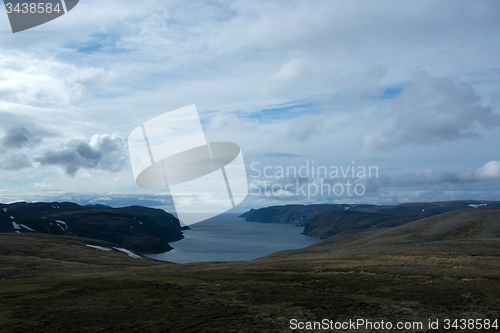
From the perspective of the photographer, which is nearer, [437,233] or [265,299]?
[265,299]

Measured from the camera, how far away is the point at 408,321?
57.0 feet

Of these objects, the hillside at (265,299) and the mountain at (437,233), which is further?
the mountain at (437,233)

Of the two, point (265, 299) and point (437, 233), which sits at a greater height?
point (265, 299)

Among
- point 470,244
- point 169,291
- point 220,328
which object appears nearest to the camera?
point 220,328

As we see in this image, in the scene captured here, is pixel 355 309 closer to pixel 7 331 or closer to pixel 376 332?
pixel 376 332

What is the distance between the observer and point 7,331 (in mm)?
16859

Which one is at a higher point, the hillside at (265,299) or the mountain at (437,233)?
the hillside at (265,299)

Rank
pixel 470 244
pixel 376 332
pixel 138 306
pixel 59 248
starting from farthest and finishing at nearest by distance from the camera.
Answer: pixel 59 248
pixel 470 244
pixel 138 306
pixel 376 332

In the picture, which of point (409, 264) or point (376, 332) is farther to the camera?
point (409, 264)

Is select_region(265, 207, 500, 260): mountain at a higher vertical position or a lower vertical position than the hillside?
lower

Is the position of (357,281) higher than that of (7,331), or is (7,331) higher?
(7,331)

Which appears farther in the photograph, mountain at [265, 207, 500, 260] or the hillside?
mountain at [265, 207, 500, 260]

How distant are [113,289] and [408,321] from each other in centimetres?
2302

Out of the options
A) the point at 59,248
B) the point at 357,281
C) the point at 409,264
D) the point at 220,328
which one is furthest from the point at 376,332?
the point at 59,248
